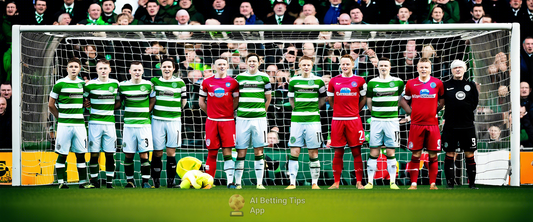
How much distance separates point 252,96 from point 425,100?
1.95m

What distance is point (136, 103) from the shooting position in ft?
21.0

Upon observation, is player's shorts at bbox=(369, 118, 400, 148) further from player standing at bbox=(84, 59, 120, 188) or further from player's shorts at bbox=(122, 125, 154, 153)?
player standing at bbox=(84, 59, 120, 188)

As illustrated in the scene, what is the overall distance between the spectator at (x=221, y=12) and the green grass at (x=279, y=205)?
12.5ft

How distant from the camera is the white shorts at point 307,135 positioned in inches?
252

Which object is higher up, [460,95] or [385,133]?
[460,95]

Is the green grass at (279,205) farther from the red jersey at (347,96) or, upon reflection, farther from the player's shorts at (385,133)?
the red jersey at (347,96)

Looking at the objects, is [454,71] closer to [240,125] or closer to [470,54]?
[470,54]

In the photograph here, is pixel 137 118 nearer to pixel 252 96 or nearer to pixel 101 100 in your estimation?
pixel 101 100

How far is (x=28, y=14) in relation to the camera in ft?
28.7

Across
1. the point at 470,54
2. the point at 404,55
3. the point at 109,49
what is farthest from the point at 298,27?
the point at 109,49

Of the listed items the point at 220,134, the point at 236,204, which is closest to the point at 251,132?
the point at 220,134

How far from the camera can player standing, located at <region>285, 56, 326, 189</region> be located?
641cm

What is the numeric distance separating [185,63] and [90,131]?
180 cm

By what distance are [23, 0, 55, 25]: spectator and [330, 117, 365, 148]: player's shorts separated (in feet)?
16.4
